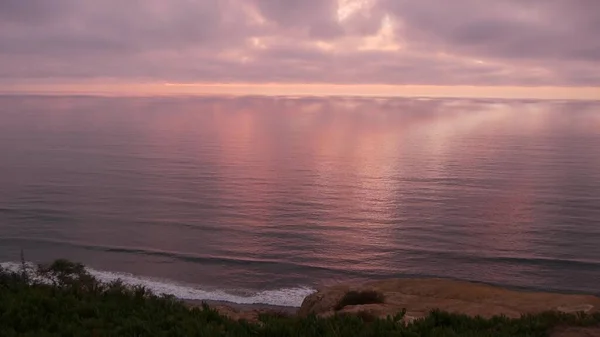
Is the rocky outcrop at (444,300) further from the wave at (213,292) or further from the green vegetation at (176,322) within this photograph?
the wave at (213,292)

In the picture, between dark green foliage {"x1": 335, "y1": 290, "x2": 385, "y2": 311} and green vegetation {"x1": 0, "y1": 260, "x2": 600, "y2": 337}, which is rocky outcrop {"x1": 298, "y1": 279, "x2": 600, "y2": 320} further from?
green vegetation {"x1": 0, "y1": 260, "x2": 600, "y2": 337}

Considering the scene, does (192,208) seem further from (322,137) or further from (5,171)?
(322,137)

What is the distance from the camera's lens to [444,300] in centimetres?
1819

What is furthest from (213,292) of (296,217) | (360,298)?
(296,217)

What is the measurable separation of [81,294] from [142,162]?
1990 inches

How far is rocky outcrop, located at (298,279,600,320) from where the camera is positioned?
1633 centimetres

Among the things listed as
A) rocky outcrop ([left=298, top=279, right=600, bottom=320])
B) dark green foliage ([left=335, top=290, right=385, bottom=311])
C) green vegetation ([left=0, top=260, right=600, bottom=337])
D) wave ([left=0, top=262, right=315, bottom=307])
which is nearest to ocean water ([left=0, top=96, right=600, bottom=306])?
→ wave ([left=0, top=262, right=315, bottom=307])

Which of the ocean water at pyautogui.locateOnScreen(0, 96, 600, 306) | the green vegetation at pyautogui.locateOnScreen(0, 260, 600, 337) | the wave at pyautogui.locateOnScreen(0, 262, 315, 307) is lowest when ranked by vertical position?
the wave at pyautogui.locateOnScreen(0, 262, 315, 307)

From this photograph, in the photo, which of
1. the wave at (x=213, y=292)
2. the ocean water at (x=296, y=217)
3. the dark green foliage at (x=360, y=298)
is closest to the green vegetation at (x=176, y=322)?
the dark green foliage at (x=360, y=298)

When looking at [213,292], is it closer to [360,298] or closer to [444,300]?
[360,298]

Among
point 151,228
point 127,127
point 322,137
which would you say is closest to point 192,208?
point 151,228

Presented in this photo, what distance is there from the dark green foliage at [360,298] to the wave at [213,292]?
6232 mm

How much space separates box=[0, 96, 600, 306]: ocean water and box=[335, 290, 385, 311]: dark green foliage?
6.53m

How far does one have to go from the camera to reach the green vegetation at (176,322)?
9.67 metres
